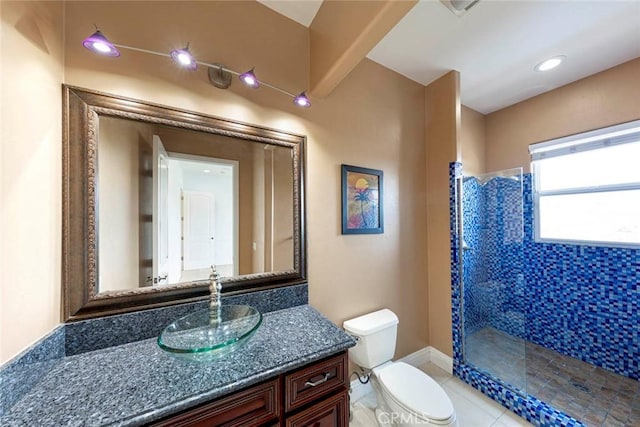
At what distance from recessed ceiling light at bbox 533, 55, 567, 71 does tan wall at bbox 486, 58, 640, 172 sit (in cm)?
47

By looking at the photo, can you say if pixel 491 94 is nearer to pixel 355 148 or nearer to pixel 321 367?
pixel 355 148

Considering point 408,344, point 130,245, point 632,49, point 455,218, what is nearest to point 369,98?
point 455,218

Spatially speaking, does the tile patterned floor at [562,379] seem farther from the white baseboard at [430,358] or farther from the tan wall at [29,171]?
the tan wall at [29,171]

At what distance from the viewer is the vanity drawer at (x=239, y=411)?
2.43 feet

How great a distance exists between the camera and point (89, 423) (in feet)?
2.09

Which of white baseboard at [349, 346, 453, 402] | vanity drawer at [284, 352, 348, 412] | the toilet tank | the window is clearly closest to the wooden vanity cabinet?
vanity drawer at [284, 352, 348, 412]

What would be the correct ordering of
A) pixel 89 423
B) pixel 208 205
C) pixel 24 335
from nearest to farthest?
pixel 89 423
pixel 24 335
pixel 208 205

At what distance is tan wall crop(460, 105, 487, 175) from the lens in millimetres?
2615

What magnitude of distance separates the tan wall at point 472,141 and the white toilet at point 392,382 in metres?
2.02

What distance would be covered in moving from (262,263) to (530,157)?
9.84 feet

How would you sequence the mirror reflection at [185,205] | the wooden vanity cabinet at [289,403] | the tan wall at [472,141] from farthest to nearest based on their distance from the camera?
1. the tan wall at [472,141]
2. the mirror reflection at [185,205]
3. the wooden vanity cabinet at [289,403]

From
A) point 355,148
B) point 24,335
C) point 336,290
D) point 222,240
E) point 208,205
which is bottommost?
point 336,290

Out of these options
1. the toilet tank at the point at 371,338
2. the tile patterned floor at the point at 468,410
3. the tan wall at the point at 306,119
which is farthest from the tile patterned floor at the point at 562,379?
the toilet tank at the point at 371,338

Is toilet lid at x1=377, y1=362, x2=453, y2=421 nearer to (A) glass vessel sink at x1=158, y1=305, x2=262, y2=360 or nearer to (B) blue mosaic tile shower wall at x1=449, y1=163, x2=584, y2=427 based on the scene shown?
(B) blue mosaic tile shower wall at x1=449, y1=163, x2=584, y2=427
